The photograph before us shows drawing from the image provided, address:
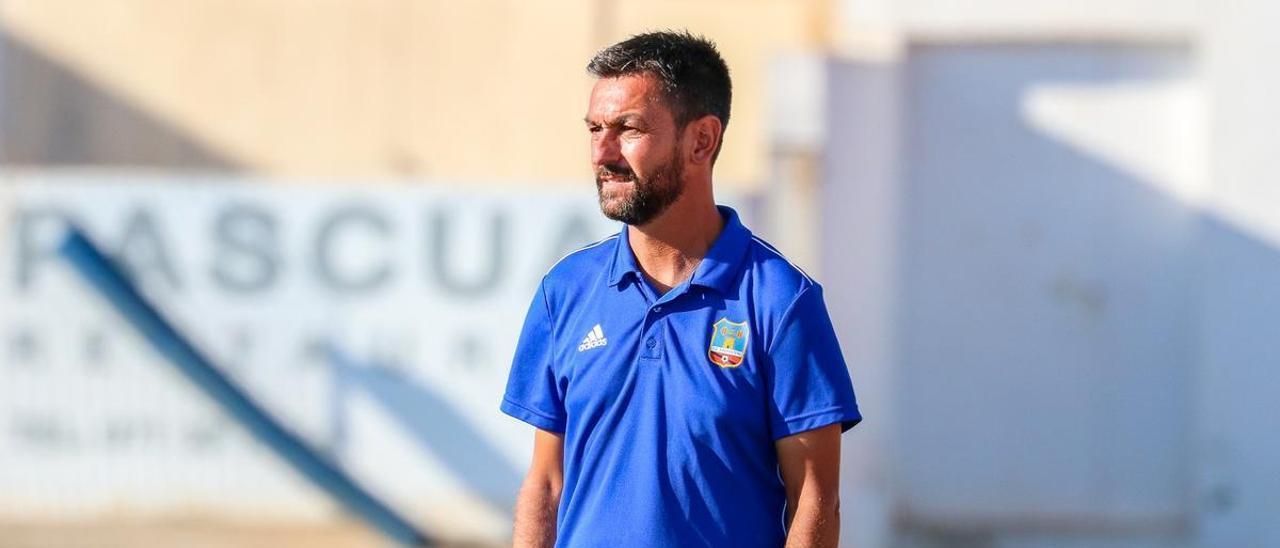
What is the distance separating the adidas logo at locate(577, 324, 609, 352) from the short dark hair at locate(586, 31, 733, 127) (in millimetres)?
367

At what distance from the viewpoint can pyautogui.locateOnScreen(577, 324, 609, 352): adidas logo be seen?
114 inches

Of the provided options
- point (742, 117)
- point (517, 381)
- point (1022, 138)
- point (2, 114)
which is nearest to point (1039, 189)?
point (1022, 138)

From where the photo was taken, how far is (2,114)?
926 cm

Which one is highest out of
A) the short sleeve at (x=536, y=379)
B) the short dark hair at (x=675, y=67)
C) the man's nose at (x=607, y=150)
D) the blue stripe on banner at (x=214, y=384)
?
the short dark hair at (x=675, y=67)

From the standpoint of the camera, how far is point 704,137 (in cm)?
292

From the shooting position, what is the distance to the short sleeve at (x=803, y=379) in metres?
2.77

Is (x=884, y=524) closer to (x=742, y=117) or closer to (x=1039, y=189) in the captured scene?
(x=1039, y=189)

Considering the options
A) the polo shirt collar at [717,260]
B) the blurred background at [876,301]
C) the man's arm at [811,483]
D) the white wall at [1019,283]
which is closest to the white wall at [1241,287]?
the blurred background at [876,301]

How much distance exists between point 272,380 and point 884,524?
2619 millimetres

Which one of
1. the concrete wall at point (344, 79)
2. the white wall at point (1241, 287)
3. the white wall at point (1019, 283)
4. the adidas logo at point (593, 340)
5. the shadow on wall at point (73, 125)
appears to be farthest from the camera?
the shadow on wall at point (73, 125)

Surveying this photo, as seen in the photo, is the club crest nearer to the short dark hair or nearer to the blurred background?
the short dark hair

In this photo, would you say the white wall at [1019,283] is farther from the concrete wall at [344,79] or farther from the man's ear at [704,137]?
the man's ear at [704,137]

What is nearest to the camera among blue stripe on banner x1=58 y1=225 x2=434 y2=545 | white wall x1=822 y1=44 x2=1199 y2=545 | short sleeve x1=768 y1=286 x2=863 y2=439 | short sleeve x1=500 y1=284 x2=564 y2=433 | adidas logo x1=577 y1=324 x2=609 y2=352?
short sleeve x1=768 y1=286 x2=863 y2=439

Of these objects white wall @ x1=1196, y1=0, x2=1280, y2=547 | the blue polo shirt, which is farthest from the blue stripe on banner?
the blue polo shirt
